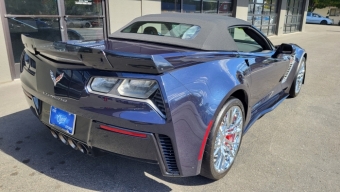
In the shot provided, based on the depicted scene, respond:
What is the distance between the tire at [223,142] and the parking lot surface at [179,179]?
0.14m

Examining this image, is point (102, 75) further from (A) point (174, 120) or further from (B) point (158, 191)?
(B) point (158, 191)

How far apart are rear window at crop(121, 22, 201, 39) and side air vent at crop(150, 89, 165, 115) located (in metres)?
1.20

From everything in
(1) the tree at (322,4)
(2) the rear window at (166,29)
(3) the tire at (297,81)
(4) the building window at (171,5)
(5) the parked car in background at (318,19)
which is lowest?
(3) the tire at (297,81)

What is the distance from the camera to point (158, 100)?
1799mm

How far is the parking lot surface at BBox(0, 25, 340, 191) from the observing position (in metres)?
2.32

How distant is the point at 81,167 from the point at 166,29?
1.85m

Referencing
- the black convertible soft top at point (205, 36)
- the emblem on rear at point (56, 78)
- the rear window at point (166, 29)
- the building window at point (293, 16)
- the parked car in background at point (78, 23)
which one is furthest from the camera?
the building window at point (293, 16)

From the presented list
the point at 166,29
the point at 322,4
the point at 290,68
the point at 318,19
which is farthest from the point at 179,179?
the point at 322,4

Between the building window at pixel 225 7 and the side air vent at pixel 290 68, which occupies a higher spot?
the building window at pixel 225 7

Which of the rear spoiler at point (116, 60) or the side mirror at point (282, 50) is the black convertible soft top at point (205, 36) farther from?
the rear spoiler at point (116, 60)

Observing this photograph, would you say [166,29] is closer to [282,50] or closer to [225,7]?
[282,50]

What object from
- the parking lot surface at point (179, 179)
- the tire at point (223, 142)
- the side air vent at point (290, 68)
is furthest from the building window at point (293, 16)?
the tire at point (223, 142)

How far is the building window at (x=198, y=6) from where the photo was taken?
9.21m

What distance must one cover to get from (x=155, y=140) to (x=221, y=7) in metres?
11.2
